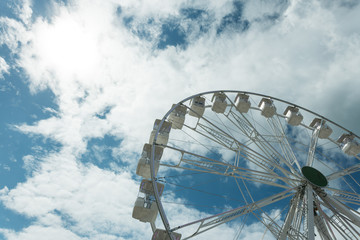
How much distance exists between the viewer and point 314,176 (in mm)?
11570

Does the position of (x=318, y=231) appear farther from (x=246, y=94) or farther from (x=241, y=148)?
(x=246, y=94)

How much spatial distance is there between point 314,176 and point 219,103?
22.5 feet

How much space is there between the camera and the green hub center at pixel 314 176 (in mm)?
11274

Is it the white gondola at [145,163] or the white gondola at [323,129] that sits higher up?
the white gondola at [323,129]

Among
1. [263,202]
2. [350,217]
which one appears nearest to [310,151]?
[350,217]

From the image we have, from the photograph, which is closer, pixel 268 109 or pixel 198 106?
pixel 198 106

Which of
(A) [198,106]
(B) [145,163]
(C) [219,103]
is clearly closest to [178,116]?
(A) [198,106]

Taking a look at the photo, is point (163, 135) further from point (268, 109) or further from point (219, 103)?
point (268, 109)

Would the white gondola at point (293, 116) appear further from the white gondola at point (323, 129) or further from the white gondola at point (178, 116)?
the white gondola at point (178, 116)

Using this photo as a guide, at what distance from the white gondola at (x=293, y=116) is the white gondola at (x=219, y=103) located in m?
4.33

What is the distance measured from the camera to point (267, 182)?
36.2 ft

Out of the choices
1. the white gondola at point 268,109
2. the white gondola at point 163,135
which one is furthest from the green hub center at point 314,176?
the white gondola at point 163,135

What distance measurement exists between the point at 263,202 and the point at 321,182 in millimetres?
3090

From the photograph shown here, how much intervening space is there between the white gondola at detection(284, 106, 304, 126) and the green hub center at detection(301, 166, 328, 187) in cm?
510
